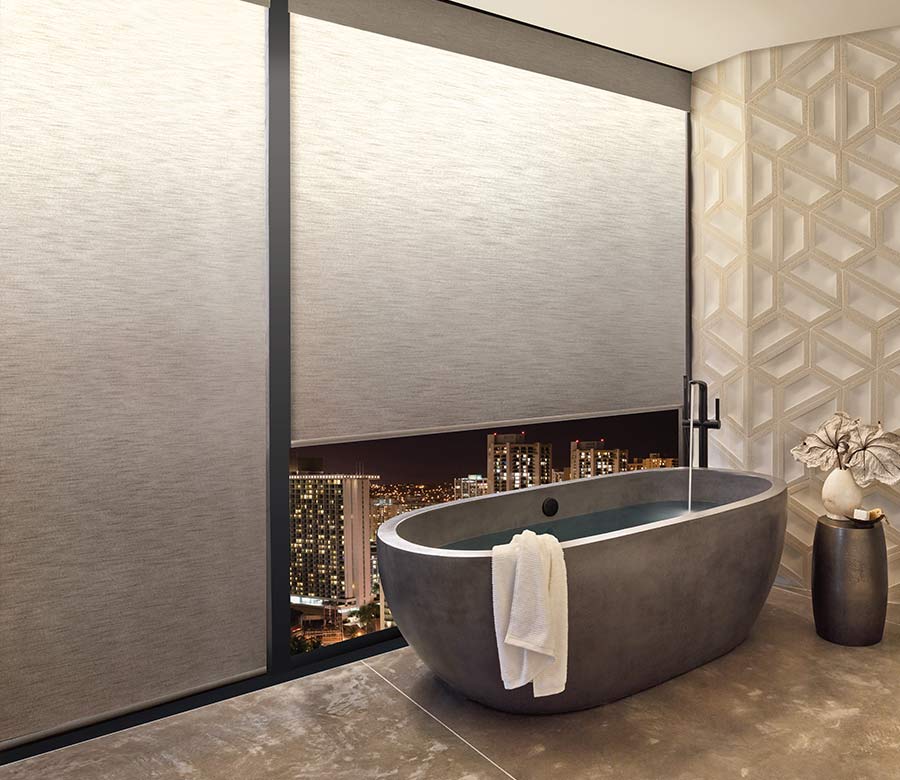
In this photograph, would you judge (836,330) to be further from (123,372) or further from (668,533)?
(123,372)

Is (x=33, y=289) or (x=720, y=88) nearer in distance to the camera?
(x=33, y=289)

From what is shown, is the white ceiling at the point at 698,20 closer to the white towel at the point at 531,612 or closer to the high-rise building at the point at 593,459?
the high-rise building at the point at 593,459

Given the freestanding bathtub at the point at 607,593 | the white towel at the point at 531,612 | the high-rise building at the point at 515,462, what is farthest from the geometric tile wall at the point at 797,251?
the white towel at the point at 531,612

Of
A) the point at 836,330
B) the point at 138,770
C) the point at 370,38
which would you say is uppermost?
the point at 370,38

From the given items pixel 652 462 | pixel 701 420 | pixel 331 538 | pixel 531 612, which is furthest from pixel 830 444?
pixel 331 538

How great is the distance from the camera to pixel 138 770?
88.4 inches

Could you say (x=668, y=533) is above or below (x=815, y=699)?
above

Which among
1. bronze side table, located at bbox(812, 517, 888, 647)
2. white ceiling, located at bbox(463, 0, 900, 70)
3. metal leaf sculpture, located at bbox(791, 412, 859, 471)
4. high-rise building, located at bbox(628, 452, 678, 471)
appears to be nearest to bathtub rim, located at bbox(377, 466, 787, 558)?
metal leaf sculpture, located at bbox(791, 412, 859, 471)

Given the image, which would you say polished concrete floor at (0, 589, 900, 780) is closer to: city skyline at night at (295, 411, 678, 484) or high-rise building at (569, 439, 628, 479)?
city skyline at night at (295, 411, 678, 484)

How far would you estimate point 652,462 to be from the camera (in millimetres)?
4160

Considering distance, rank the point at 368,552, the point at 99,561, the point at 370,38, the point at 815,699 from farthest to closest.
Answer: the point at 368,552 < the point at 370,38 < the point at 815,699 < the point at 99,561

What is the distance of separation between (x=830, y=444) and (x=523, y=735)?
1.79 meters

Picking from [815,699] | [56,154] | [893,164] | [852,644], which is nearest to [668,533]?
[815,699]

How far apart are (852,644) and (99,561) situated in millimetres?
2833
